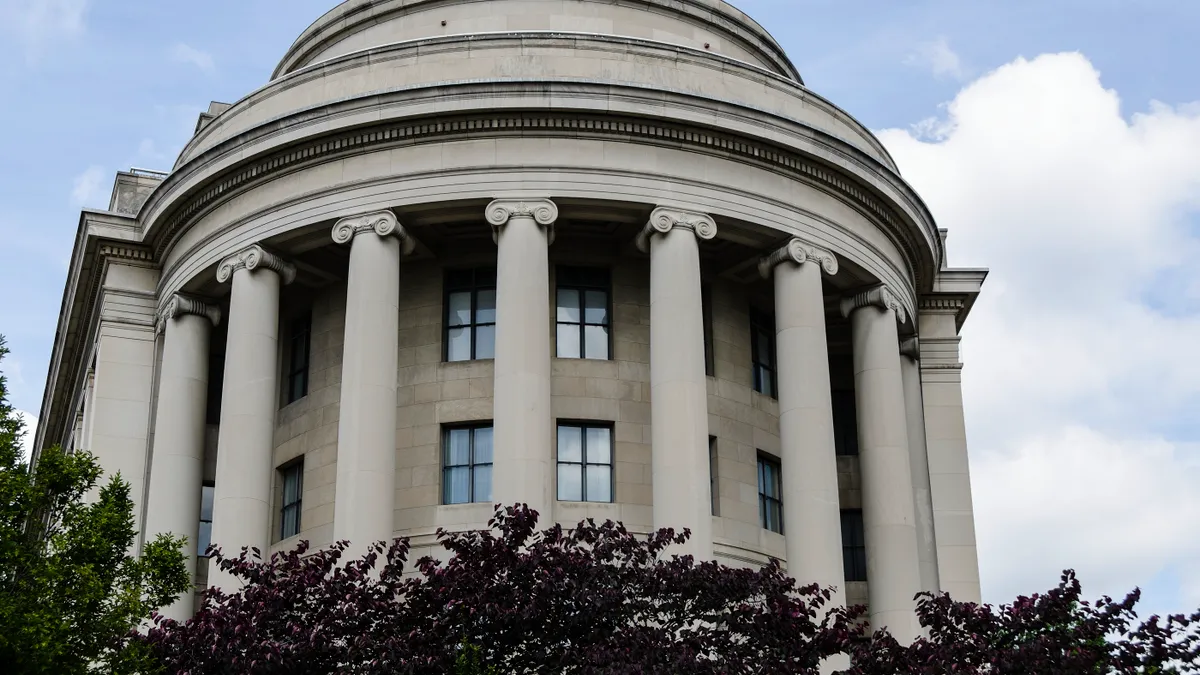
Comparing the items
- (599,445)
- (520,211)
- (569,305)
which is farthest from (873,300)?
(520,211)

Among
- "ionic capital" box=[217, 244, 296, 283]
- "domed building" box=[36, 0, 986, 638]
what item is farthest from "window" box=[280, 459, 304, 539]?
"ionic capital" box=[217, 244, 296, 283]

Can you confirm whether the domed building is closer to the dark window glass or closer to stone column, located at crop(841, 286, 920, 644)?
stone column, located at crop(841, 286, 920, 644)

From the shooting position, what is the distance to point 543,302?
116ft

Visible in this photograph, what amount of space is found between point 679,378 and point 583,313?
442 centimetres

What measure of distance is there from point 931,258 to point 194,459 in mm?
20290

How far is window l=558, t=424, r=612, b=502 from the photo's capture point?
36750 millimetres

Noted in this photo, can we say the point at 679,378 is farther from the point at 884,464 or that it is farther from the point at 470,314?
the point at 884,464

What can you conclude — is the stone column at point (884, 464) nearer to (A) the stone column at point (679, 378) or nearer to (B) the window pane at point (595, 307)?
(A) the stone column at point (679, 378)

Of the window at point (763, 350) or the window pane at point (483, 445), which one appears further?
the window at point (763, 350)

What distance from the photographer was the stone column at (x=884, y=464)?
37844 mm

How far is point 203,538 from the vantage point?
1614 inches

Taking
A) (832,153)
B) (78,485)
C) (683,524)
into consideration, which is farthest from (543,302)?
(78,485)

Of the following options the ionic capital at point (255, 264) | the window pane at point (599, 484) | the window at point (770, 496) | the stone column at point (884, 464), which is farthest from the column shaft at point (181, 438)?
the stone column at point (884, 464)

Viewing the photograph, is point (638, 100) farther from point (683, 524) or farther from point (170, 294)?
point (170, 294)
